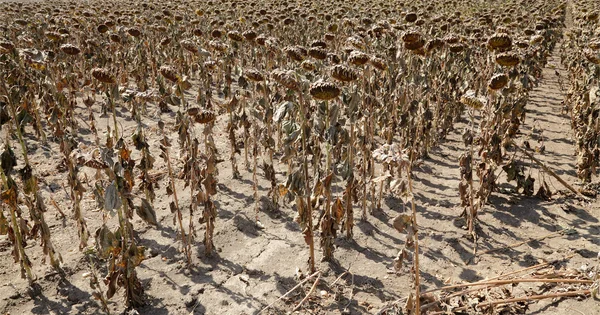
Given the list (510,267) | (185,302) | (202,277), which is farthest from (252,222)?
(510,267)

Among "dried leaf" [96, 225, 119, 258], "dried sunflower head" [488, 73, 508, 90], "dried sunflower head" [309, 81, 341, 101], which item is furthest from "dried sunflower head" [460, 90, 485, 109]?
"dried leaf" [96, 225, 119, 258]

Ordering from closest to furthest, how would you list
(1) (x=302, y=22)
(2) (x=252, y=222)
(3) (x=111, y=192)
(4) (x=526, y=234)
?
(3) (x=111, y=192)
(4) (x=526, y=234)
(2) (x=252, y=222)
(1) (x=302, y=22)

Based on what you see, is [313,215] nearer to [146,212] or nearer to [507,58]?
[146,212]

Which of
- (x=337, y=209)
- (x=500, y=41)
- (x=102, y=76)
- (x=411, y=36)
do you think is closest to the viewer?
(x=102, y=76)

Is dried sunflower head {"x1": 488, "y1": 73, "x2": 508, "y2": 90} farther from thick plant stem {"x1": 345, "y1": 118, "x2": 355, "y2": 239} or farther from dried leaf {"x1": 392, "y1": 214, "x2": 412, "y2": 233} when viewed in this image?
dried leaf {"x1": 392, "y1": 214, "x2": 412, "y2": 233}

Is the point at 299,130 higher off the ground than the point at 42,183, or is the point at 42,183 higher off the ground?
the point at 299,130

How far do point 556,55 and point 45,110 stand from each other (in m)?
15.3

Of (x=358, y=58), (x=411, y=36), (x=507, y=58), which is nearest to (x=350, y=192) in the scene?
(x=358, y=58)

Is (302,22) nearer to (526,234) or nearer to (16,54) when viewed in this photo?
(16,54)

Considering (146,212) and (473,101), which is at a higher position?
(473,101)

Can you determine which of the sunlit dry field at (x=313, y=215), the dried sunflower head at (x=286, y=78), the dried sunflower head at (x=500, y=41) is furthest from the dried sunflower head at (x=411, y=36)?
the dried sunflower head at (x=286, y=78)

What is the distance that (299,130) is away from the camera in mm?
3555

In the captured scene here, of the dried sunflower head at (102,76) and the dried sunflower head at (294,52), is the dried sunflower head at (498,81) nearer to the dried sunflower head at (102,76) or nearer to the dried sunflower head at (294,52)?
the dried sunflower head at (294,52)

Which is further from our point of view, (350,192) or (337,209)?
(350,192)
